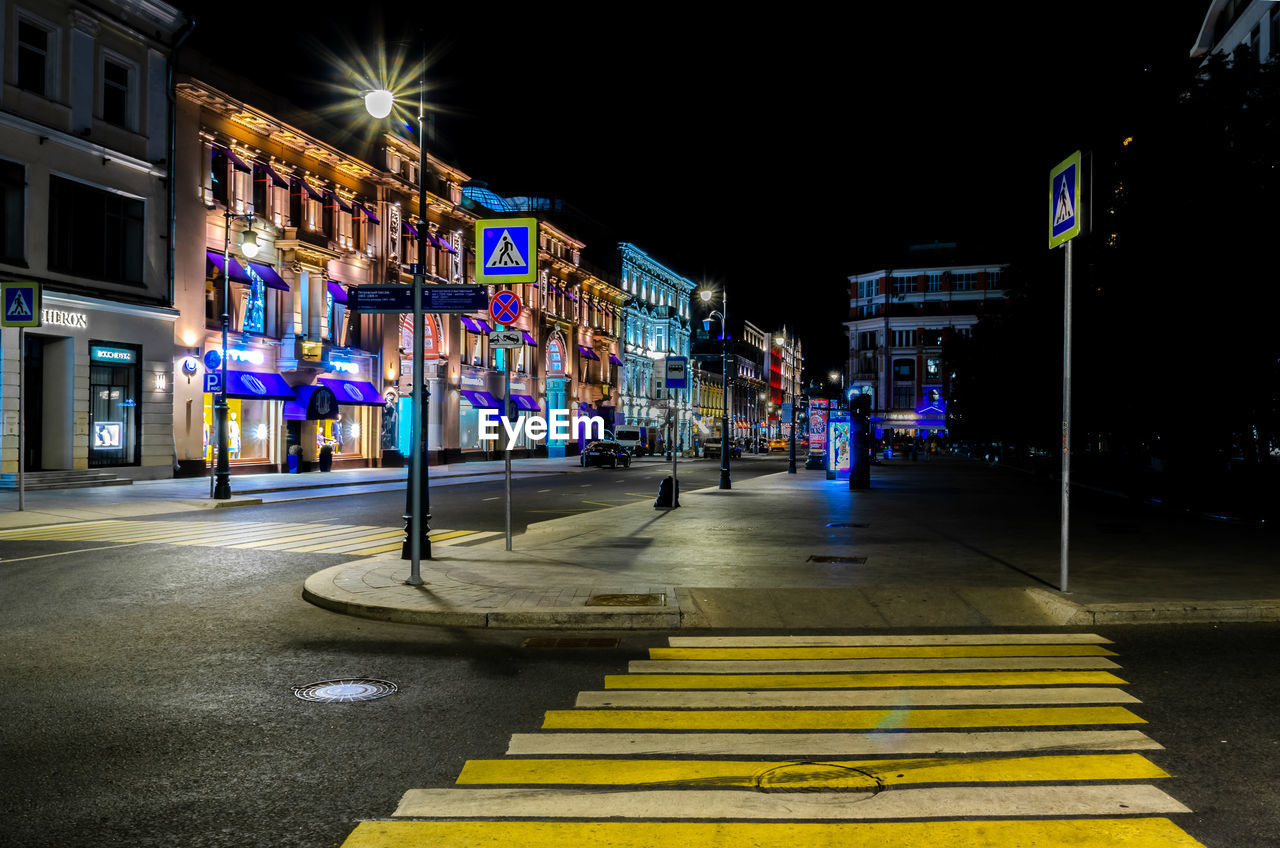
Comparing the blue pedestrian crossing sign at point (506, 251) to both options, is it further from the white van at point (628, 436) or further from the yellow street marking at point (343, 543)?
the white van at point (628, 436)

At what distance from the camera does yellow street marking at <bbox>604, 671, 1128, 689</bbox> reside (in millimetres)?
6945

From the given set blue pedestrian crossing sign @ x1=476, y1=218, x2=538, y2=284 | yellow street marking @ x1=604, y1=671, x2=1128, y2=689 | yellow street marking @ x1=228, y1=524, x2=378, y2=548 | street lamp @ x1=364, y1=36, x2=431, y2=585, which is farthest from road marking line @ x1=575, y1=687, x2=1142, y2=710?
yellow street marking @ x1=228, y1=524, x2=378, y2=548

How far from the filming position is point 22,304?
20031 mm

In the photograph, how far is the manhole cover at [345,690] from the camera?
6566 millimetres

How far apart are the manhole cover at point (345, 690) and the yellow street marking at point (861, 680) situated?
1645mm

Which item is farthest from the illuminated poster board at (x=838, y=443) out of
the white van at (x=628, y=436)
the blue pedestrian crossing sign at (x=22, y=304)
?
the blue pedestrian crossing sign at (x=22, y=304)

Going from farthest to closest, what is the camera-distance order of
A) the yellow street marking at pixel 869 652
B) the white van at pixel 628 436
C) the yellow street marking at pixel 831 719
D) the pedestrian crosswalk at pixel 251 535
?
the white van at pixel 628 436 < the pedestrian crosswalk at pixel 251 535 < the yellow street marking at pixel 869 652 < the yellow street marking at pixel 831 719

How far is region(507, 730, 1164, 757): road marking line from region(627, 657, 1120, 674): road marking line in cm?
170

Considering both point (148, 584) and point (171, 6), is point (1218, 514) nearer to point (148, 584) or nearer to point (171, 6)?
point (148, 584)

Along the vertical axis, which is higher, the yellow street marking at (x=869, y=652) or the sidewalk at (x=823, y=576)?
the sidewalk at (x=823, y=576)

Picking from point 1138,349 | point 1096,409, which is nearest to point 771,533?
point 1138,349

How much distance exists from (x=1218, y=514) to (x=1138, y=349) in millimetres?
4095

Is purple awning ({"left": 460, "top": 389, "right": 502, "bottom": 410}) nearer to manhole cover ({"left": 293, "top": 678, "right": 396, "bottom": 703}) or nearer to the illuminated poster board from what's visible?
the illuminated poster board

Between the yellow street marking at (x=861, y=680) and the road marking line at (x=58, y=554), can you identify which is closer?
the yellow street marking at (x=861, y=680)
